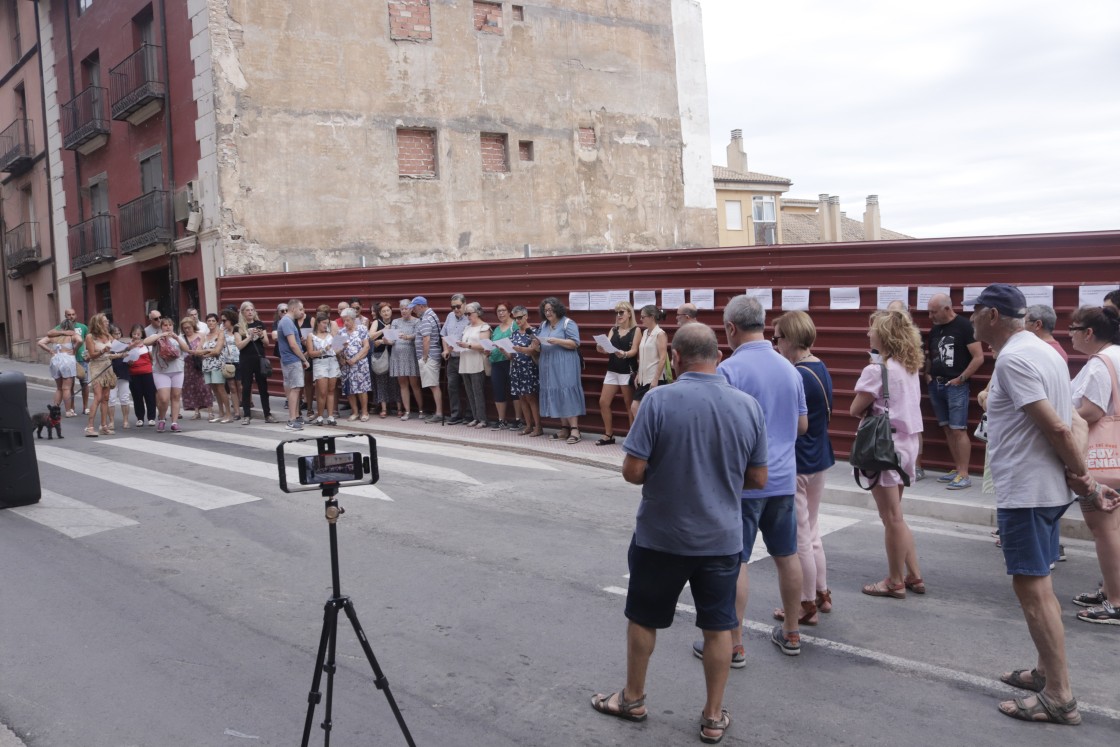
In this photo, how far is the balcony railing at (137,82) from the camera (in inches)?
896

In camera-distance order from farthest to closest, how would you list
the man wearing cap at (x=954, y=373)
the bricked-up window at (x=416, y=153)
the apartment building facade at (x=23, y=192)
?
1. the apartment building facade at (x=23, y=192)
2. the bricked-up window at (x=416, y=153)
3. the man wearing cap at (x=954, y=373)

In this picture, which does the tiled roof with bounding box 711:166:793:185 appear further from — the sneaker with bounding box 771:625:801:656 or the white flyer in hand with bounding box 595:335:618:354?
the sneaker with bounding box 771:625:801:656

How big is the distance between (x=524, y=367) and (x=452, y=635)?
768 centimetres

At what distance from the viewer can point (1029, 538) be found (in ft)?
14.1

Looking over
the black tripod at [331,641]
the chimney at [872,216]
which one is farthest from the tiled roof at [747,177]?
the black tripod at [331,641]

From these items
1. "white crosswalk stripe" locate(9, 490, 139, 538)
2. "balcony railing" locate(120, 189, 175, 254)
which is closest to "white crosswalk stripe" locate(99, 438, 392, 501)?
"white crosswalk stripe" locate(9, 490, 139, 538)

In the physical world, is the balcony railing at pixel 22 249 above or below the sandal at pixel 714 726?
above

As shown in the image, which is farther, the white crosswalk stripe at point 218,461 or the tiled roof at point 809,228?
the tiled roof at point 809,228

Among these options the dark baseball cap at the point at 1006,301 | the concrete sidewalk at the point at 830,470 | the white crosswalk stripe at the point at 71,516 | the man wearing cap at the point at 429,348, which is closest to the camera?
the dark baseball cap at the point at 1006,301

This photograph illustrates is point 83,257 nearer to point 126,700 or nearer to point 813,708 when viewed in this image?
→ point 126,700

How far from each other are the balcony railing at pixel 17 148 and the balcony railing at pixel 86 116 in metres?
4.68

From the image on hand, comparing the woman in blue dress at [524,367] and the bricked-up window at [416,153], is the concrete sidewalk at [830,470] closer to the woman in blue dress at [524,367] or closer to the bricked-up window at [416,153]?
the woman in blue dress at [524,367]

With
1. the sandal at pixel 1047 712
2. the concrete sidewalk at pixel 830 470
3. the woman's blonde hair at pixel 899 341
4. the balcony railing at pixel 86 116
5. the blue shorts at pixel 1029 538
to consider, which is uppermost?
the balcony railing at pixel 86 116

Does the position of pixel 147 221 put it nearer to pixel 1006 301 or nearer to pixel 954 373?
pixel 954 373
